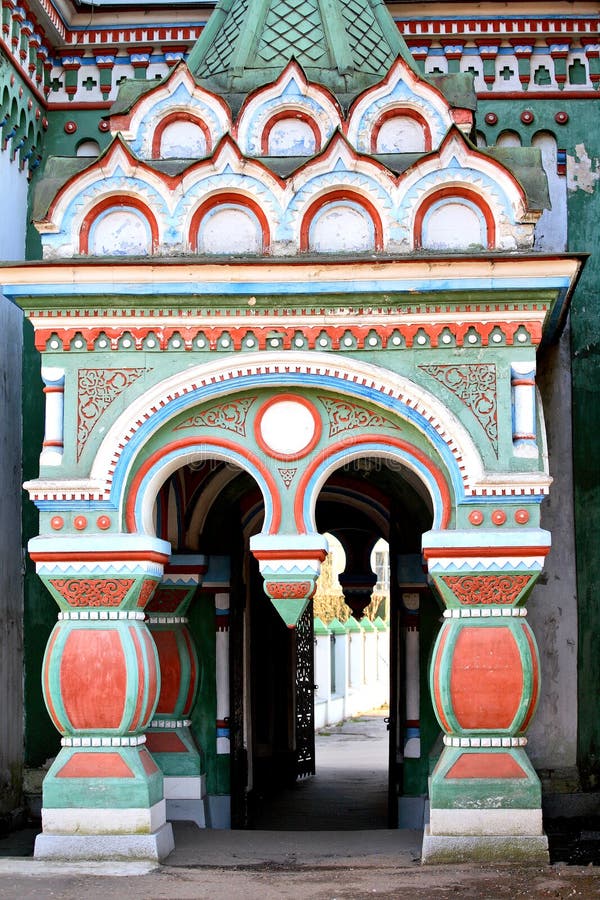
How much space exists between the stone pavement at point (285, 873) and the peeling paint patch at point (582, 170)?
4.91m

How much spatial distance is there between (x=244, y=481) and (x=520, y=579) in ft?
9.58

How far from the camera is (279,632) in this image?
41.6 ft

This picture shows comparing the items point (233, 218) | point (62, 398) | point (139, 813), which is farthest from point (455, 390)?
point (139, 813)

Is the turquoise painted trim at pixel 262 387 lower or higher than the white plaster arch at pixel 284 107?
lower

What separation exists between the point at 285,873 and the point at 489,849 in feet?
3.60

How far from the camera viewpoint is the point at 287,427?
7699 mm

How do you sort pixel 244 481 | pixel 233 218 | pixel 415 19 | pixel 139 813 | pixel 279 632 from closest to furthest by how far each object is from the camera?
pixel 139 813 < pixel 233 218 < pixel 244 481 < pixel 415 19 < pixel 279 632

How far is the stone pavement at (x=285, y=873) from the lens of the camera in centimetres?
664

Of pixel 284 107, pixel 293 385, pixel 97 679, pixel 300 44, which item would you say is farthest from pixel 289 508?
pixel 300 44

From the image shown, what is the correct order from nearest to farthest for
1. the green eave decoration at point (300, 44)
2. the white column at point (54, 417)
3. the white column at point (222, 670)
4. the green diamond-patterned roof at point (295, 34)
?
the white column at point (54, 417), the green eave decoration at point (300, 44), the green diamond-patterned roof at point (295, 34), the white column at point (222, 670)

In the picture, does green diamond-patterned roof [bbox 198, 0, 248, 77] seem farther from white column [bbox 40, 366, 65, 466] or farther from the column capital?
the column capital

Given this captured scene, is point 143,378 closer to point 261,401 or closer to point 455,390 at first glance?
point 261,401

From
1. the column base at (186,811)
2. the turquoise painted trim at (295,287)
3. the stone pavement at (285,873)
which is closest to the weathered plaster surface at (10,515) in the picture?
the stone pavement at (285,873)

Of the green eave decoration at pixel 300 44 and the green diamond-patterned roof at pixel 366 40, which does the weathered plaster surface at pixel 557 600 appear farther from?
the green eave decoration at pixel 300 44
